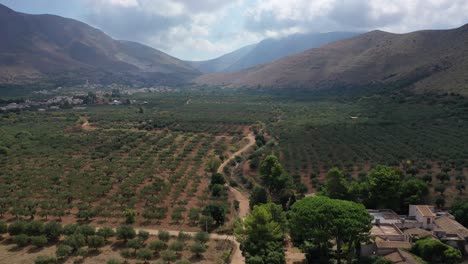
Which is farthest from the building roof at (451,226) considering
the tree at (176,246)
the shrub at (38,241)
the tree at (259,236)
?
the shrub at (38,241)

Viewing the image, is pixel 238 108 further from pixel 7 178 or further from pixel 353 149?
pixel 7 178

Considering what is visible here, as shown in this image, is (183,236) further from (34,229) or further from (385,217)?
(385,217)

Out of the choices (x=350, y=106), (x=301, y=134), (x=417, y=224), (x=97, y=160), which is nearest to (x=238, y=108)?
(x=350, y=106)

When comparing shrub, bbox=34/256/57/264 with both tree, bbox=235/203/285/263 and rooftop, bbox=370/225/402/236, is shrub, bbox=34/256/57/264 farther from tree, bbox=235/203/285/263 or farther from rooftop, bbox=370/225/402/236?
→ rooftop, bbox=370/225/402/236

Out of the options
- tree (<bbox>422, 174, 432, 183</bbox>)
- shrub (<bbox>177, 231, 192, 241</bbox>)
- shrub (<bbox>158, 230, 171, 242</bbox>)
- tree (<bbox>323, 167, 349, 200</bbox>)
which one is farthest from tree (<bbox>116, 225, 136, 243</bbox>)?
tree (<bbox>422, 174, 432, 183</bbox>)

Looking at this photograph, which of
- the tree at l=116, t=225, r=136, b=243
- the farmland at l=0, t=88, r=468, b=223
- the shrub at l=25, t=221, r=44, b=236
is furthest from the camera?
the farmland at l=0, t=88, r=468, b=223

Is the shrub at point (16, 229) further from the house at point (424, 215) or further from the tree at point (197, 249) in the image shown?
the house at point (424, 215)
